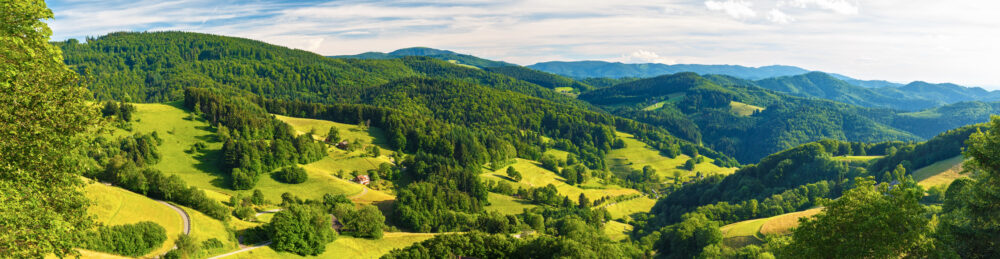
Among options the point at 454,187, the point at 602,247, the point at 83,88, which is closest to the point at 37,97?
the point at 83,88

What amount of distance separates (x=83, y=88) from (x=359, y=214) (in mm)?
57629

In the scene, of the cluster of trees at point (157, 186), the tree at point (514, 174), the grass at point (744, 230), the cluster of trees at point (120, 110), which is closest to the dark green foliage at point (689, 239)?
the grass at point (744, 230)

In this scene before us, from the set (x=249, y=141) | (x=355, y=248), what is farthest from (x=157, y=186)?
(x=249, y=141)

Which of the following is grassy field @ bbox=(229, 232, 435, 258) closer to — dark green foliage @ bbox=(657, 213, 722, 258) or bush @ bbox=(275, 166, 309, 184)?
bush @ bbox=(275, 166, 309, 184)

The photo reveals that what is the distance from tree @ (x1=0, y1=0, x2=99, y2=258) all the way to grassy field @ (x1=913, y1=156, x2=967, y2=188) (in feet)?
409

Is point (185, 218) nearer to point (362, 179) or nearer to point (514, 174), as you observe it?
point (362, 179)

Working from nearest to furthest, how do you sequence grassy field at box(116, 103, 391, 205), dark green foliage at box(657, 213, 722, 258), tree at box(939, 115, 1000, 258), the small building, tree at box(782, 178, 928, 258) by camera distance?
tree at box(782, 178, 928, 258) → tree at box(939, 115, 1000, 258) → dark green foliage at box(657, 213, 722, 258) → grassy field at box(116, 103, 391, 205) → the small building

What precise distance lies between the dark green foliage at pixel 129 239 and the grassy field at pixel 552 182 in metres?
106

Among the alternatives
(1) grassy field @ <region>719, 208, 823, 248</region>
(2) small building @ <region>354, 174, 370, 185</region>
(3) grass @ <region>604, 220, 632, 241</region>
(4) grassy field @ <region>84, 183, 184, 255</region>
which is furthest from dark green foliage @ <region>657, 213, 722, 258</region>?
(4) grassy field @ <region>84, 183, 184, 255</region>

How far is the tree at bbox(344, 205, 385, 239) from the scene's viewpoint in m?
72.2

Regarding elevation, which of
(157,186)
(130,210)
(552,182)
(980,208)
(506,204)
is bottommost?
(552,182)

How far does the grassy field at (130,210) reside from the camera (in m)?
57.3

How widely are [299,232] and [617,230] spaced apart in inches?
3355

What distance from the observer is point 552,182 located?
166 m
